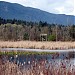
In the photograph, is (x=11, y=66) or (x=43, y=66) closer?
(x=43, y=66)

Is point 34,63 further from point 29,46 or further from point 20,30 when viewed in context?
point 20,30

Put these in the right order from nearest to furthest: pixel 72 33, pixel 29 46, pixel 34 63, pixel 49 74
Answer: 1. pixel 49 74
2. pixel 34 63
3. pixel 29 46
4. pixel 72 33

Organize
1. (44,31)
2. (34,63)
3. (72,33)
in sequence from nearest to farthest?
(34,63)
(72,33)
(44,31)

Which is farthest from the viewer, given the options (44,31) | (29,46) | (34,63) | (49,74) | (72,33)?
(44,31)

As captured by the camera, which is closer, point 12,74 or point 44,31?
point 12,74

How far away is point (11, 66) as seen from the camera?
5.68m

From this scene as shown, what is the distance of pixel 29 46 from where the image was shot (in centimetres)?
2780

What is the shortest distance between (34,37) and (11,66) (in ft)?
196

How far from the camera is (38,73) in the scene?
5.00 metres

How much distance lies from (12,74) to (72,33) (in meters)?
57.3

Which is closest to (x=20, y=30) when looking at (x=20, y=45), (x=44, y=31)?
(x=44, y=31)

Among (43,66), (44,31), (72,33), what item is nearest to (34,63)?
(43,66)

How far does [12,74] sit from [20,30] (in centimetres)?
7277

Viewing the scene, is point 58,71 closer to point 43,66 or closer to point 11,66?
point 43,66
